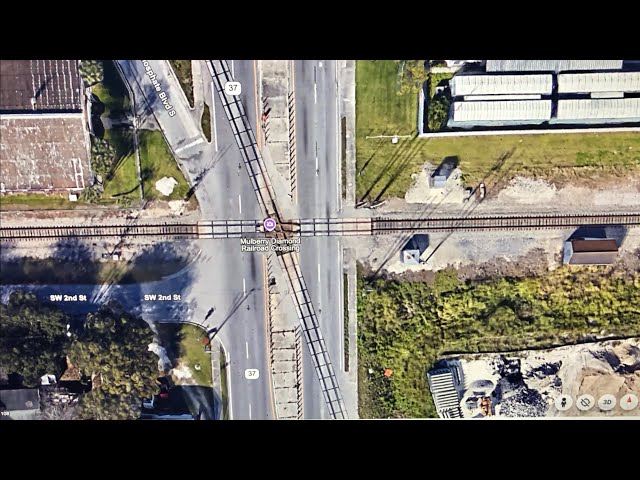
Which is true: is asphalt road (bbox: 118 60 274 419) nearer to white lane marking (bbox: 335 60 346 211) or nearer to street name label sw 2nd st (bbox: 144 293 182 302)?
street name label sw 2nd st (bbox: 144 293 182 302)

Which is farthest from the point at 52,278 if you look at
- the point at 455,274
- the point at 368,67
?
the point at 455,274

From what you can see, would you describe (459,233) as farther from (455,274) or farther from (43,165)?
(43,165)

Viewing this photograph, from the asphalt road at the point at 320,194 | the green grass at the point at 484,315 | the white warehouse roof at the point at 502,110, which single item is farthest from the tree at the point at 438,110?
the green grass at the point at 484,315

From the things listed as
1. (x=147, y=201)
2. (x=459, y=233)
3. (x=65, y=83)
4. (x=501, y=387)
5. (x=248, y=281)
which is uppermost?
(x=65, y=83)

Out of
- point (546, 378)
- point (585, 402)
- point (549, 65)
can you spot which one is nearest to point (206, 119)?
point (549, 65)

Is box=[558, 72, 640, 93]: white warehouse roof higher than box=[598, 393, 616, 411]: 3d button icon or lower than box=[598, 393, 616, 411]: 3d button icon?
higher

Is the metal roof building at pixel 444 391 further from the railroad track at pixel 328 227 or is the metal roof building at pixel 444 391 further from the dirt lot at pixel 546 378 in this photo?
the railroad track at pixel 328 227

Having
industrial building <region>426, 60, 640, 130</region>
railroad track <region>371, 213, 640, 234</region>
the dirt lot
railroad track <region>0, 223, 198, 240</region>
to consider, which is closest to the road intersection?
railroad track <region>0, 223, 198, 240</region>
